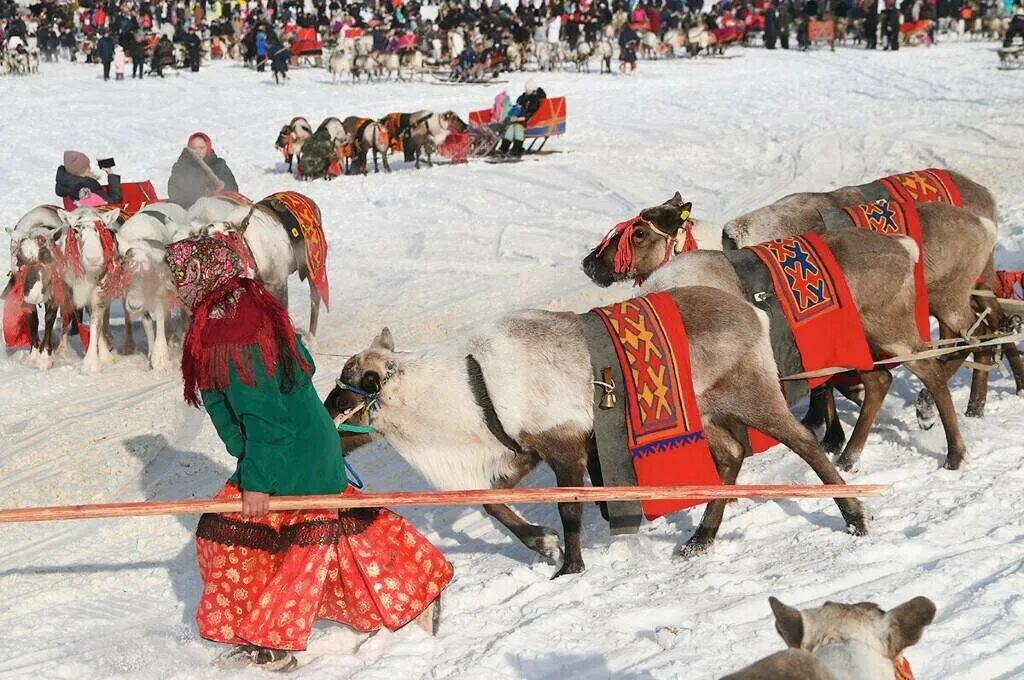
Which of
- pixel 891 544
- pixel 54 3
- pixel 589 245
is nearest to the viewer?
pixel 891 544

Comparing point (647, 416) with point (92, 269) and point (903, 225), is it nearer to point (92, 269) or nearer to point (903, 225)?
point (903, 225)

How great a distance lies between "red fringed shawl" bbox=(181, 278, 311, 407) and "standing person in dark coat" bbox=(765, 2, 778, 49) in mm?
32075

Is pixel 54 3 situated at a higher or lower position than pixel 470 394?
higher

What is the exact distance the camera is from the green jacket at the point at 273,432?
157 inches

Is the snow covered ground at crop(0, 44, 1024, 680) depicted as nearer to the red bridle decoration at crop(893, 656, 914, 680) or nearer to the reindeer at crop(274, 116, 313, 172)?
the reindeer at crop(274, 116, 313, 172)

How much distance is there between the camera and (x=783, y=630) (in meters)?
2.64

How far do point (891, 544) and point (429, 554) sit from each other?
205 centimetres

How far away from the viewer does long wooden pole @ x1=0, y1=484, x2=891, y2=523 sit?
406 centimetres

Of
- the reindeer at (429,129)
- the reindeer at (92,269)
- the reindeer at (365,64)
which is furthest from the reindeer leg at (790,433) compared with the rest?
the reindeer at (365,64)

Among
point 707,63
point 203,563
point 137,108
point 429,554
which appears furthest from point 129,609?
point 707,63

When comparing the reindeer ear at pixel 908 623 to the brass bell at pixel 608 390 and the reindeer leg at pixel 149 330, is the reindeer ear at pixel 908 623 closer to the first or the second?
the brass bell at pixel 608 390

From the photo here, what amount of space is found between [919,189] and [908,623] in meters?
5.64

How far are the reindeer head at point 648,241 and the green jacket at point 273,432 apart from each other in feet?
11.0

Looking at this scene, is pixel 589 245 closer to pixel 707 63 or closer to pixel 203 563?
pixel 203 563
